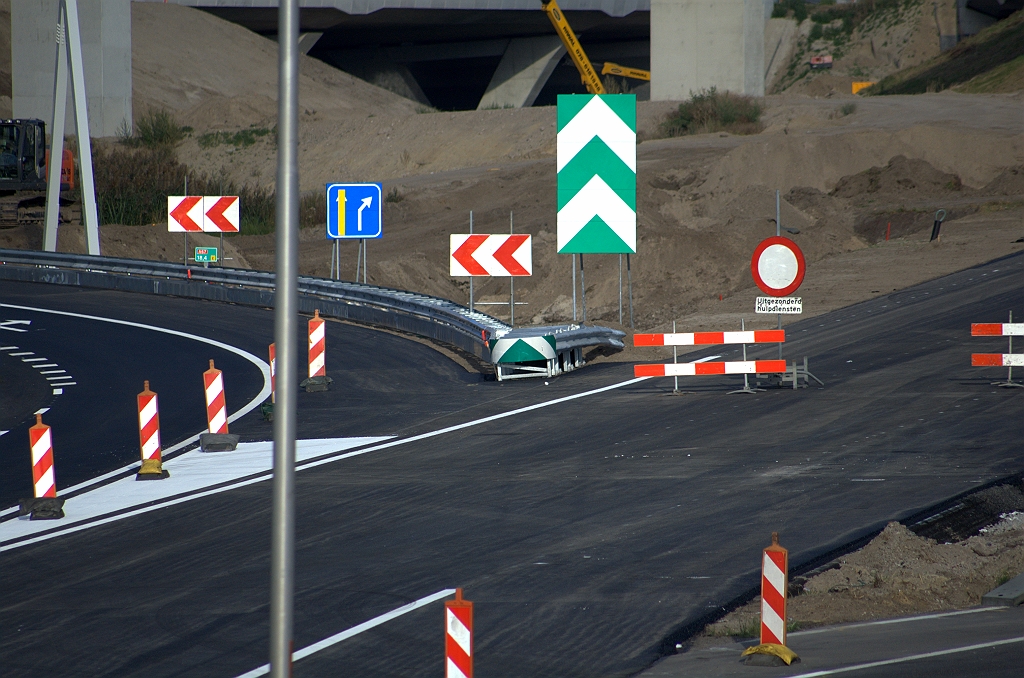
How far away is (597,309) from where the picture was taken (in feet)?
103

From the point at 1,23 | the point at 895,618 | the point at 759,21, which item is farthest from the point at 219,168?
the point at 895,618

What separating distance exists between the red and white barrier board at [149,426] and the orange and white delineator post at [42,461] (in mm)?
1431

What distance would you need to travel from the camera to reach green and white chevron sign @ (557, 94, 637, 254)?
Result: 19.7 meters

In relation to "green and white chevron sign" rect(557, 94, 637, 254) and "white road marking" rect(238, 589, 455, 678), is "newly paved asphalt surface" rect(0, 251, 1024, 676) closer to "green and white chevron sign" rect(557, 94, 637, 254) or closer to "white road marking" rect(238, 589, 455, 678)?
"white road marking" rect(238, 589, 455, 678)

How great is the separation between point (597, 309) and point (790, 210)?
896 centimetres

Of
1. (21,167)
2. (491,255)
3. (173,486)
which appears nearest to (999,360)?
(491,255)

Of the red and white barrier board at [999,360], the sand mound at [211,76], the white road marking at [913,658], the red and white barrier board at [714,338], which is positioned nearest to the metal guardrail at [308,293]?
the red and white barrier board at [714,338]

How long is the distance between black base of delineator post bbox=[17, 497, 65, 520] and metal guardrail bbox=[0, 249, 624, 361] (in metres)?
8.65

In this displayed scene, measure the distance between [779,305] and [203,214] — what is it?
16390 mm

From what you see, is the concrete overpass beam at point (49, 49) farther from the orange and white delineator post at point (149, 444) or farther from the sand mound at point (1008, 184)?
the orange and white delineator post at point (149, 444)

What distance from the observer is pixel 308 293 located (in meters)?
26.8

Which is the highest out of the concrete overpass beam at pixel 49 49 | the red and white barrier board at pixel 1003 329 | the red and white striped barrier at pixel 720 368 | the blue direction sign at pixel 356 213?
the concrete overpass beam at pixel 49 49

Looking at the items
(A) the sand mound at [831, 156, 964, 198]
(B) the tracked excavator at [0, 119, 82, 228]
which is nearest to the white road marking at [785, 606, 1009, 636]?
(B) the tracked excavator at [0, 119, 82, 228]

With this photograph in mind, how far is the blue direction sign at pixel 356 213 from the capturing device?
23.8 metres
